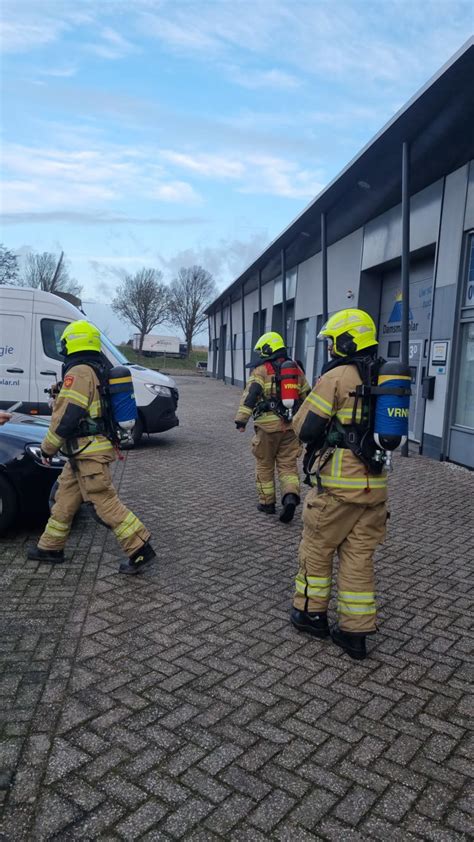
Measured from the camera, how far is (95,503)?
464 cm

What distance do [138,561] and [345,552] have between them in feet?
5.81

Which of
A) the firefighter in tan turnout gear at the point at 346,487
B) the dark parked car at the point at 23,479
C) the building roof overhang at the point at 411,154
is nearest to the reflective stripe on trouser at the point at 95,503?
the dark parked car at the point at 23,479

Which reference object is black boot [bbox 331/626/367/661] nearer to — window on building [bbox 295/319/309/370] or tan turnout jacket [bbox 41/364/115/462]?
tan turnout jacket [bbox 41/364/115/462]

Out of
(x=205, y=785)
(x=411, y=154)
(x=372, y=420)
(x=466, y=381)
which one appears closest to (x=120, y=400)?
(x=372, y=420)

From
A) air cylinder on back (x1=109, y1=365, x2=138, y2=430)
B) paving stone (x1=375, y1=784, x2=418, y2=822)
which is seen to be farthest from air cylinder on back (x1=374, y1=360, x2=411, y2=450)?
air cylinder on back (x1=109, y1=365, x2=138, y2=430)

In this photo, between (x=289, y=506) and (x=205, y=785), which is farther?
(x=289, y=506)

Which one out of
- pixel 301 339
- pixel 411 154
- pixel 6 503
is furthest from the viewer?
pixel 301 339

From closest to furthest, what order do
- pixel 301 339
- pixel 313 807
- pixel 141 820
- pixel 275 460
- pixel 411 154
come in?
pixel 141 820 < pixel 313 807 < pixel 275 460 < pixel 411 154 < pixel 301 339

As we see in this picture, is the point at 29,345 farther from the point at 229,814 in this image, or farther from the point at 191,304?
the point at 191,304

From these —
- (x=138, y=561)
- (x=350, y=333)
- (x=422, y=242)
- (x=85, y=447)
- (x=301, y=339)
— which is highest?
(x=422, y=242)

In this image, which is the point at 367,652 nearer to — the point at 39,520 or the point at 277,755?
the point at 277,755

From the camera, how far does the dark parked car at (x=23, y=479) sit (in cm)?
528

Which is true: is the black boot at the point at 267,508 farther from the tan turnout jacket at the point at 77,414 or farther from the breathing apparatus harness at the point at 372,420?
the breathing apparatus harness at the point at 372,420

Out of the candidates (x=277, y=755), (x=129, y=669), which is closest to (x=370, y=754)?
(x=277, y=755)
